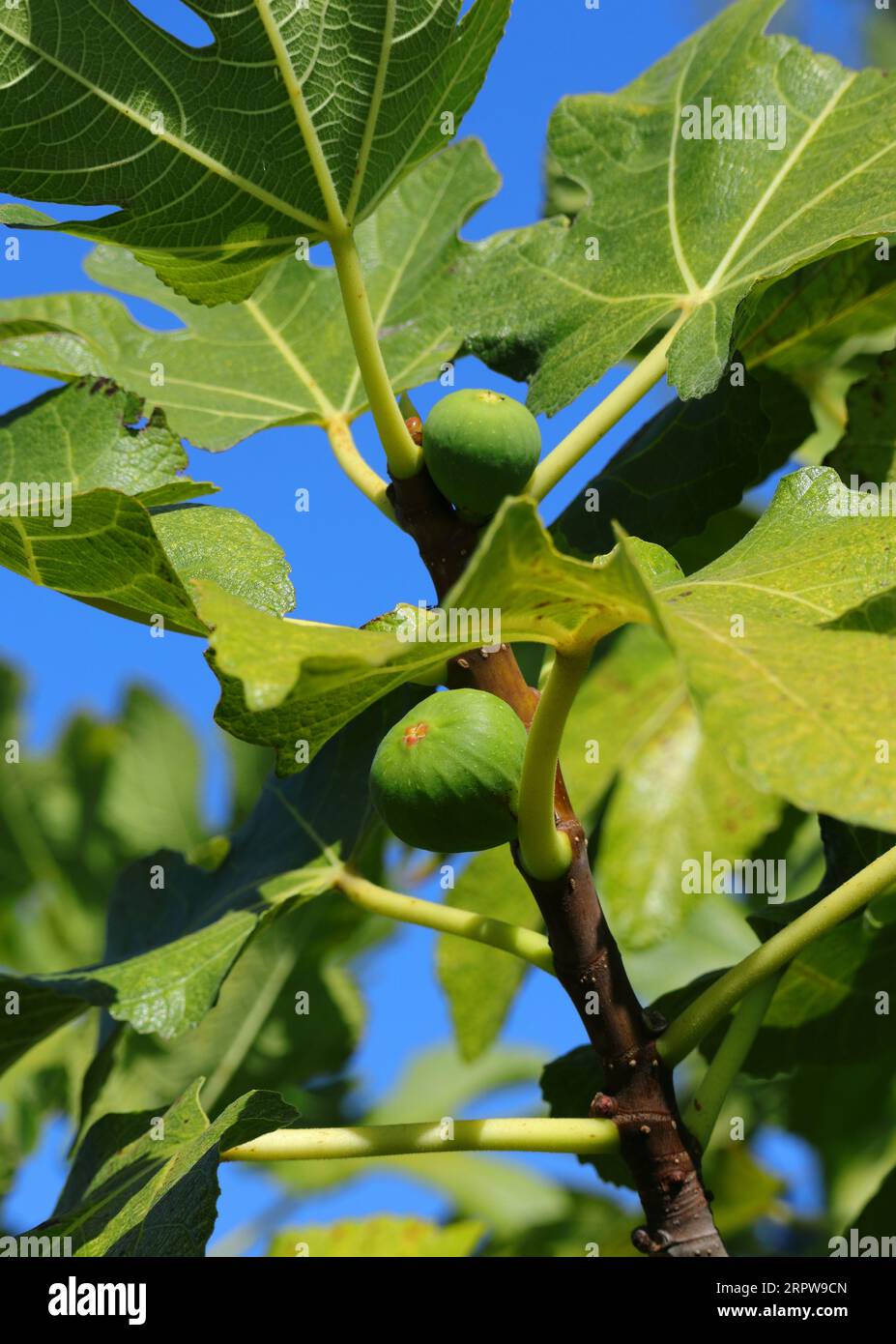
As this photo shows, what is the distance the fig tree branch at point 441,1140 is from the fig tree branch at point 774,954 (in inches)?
4.2

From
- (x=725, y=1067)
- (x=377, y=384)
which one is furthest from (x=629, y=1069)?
(x=377, y=384)

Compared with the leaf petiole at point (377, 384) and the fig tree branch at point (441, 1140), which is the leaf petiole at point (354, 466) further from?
the fig tree branch at point (441, 1140)

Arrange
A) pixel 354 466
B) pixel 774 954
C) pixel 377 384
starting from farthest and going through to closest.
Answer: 1. pixel 354 466
2. pixel 377 384
3. pixel 774 954

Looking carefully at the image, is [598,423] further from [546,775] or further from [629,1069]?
[629,1069]

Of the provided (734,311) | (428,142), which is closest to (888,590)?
(734,311)

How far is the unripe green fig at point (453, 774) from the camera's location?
1.20 meters

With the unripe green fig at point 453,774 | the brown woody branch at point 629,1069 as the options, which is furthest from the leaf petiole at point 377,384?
the brown woody branch at point 629,1069

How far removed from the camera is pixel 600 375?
5.02 ft

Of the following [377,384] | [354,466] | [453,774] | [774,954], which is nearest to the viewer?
[453,774]

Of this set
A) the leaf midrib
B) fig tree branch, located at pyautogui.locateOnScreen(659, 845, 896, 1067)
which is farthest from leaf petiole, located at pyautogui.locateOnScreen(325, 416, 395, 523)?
fig tree branch, located at pyautogui.locateOnScreen(659, 845, 896, 1067)

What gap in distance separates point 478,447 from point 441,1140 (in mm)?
638

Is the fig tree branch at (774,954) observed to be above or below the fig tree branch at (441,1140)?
above

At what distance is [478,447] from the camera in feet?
4.36
